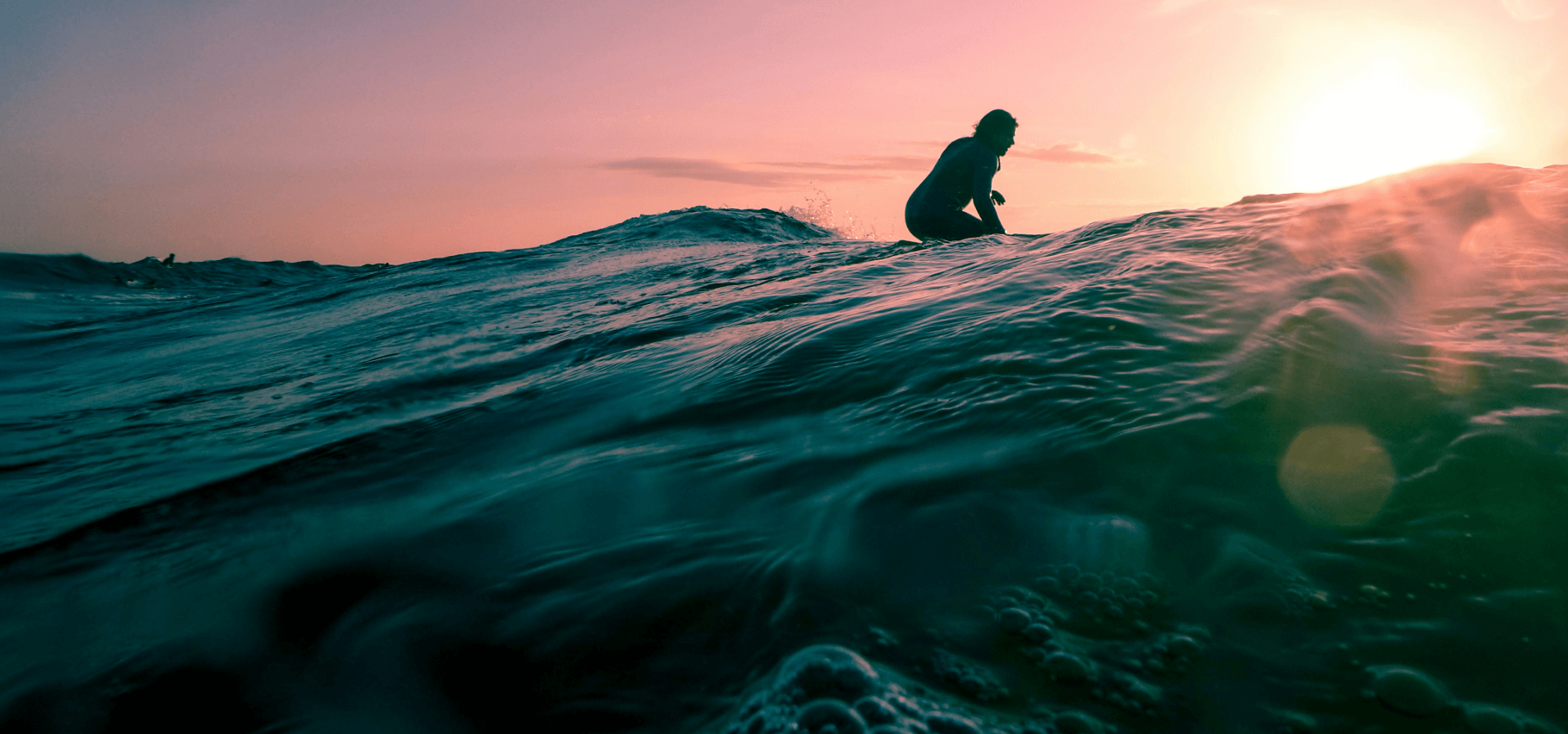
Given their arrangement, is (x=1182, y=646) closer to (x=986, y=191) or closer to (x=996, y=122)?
(x=986, y=191)

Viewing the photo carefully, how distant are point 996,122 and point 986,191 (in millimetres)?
879

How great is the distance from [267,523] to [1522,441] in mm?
3290

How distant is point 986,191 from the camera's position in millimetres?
8477

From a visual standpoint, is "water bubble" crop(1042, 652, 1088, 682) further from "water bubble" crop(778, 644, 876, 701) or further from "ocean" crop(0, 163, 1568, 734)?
"water bubble" crop(778, 644, 876, 701)

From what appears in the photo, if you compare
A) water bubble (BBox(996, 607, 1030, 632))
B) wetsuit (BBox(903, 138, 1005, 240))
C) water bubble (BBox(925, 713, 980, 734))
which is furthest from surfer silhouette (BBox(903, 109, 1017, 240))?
water bubble (BBox(925, 713, 980, 734))

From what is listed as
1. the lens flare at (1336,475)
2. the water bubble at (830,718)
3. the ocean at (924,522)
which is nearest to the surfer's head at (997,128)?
the ocean at (924,522)

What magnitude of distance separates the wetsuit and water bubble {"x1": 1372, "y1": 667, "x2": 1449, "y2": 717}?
7.94 metres

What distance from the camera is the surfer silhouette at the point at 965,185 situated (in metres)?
8.50

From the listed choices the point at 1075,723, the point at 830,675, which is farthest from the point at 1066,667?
the point at 830,675

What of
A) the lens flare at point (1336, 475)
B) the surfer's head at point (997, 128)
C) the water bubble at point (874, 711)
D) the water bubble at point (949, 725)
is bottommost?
the water bubble at point (949, 725)

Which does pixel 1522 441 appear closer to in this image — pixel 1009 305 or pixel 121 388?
pixel 1009 305

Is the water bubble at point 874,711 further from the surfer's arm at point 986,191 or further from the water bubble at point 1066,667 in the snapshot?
the surfer's arm at point 986,191

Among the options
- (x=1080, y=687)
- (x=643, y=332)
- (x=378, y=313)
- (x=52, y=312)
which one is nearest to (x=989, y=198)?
(x=643, y=332)

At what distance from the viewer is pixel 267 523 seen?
206 cm
